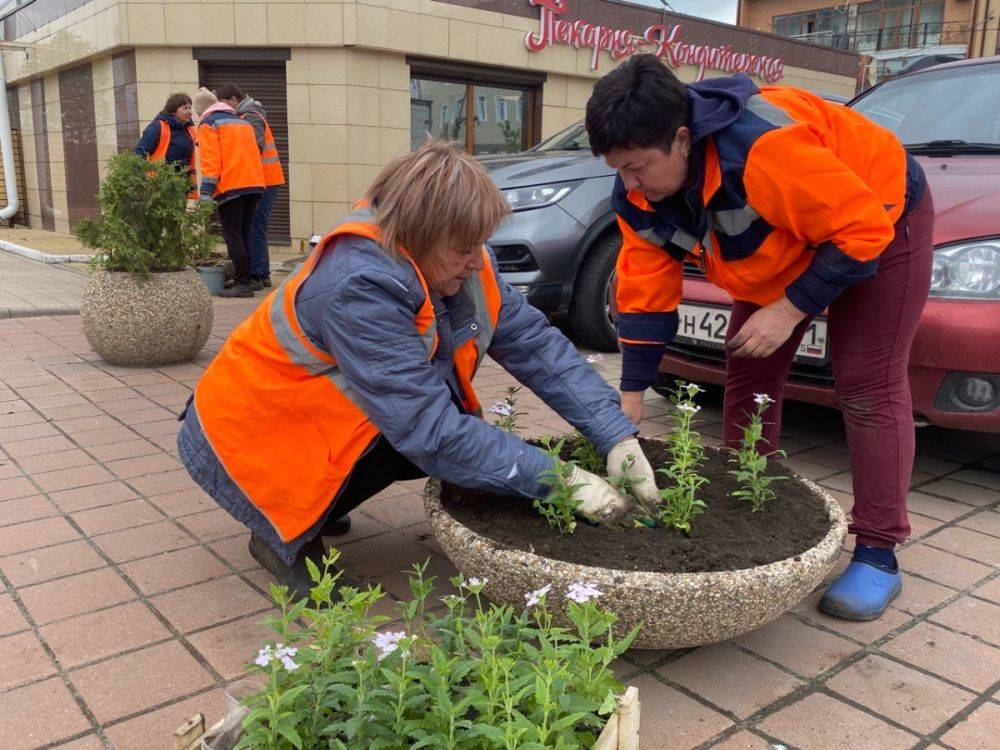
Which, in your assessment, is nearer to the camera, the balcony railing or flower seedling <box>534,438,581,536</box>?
flower seedling <box>534,438,581,536</box>

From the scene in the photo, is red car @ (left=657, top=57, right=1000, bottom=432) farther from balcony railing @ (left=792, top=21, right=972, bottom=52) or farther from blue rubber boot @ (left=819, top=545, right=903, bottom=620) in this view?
balcony railing @ (left=792, top=21, right=972, bottom=52)

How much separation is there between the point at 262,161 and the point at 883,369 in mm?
6716

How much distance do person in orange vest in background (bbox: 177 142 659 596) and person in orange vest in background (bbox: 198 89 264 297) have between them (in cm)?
553

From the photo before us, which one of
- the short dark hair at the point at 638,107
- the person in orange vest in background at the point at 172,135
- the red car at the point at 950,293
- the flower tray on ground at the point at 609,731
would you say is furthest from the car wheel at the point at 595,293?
the person in orange vest in background at the point at 172,135

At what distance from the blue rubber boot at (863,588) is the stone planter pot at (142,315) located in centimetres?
412

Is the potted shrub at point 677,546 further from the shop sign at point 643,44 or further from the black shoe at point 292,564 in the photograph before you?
the shop sign at point 643,44

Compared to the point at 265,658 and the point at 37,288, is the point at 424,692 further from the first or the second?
the point at 37,288

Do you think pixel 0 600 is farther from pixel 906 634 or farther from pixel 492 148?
pixel 492 148

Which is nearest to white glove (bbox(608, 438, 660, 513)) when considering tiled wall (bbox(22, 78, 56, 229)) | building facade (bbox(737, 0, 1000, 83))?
tiled wall (bbox(22, 78, 56, 229))

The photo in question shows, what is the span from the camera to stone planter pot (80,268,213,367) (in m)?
5.15

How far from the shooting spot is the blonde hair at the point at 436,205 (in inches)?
82.5

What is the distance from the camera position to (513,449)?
7.13 feet

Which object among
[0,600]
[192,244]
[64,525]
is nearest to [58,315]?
[192,244]

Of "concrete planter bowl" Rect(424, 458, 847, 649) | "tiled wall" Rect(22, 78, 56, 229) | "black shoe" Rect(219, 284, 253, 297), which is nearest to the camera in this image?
"concrete planter bowl" Rect(424, 458, 847, 649)
